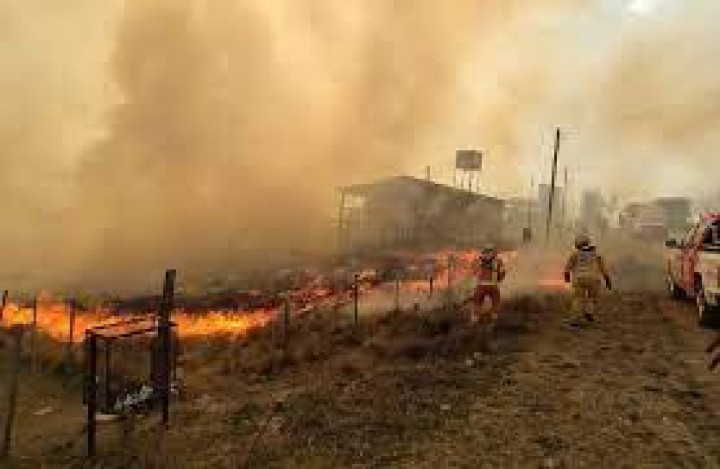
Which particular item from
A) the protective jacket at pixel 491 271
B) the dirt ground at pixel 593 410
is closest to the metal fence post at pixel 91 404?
the dirt ground at pixel 593 410

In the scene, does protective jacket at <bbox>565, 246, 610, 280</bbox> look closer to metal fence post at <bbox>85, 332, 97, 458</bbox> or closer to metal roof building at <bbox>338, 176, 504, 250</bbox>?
metal fence post at <bbox>85, 332, 97, 458</bbox>

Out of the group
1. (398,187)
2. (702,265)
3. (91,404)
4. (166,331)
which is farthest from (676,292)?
(398,187)

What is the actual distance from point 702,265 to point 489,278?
4157mm

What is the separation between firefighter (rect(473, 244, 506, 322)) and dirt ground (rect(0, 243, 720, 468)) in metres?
0.60

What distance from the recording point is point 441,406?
1031cm

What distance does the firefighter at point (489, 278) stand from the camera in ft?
48.2

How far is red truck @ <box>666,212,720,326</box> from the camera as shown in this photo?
553 inches

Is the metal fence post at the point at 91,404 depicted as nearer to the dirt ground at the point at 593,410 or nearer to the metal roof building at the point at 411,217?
the dirt ground at the point at 593,410

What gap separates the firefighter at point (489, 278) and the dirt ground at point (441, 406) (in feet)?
1.96

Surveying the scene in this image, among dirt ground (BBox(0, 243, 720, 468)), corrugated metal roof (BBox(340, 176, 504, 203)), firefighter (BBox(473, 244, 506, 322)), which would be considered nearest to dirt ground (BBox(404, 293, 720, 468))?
dirt ground (BBox(0, 243, 720, 468))

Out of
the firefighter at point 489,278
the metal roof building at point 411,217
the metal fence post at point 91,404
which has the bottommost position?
the metal fence post at point 91,404

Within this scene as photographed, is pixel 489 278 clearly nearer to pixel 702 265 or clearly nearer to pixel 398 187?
pixel 702 265

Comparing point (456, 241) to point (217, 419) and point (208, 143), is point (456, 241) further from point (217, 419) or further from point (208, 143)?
point (217, 419)

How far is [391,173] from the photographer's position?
2422 inches
